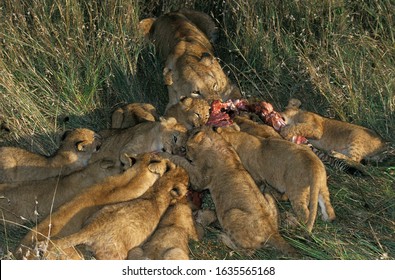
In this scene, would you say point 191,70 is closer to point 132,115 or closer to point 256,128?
point 132,115

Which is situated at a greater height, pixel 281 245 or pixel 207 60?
pixel 281 245

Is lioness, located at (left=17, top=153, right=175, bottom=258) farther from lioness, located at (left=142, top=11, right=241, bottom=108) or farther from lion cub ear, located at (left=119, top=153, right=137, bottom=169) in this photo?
lioness, located at (left=142, top=11, right=241, bottom=108)

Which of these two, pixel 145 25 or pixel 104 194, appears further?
pixel 145 25

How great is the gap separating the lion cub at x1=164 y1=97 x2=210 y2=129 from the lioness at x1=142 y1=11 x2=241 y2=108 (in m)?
0.48

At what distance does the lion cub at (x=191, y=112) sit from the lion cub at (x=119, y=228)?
55.2 inches

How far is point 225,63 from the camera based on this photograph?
8859mm

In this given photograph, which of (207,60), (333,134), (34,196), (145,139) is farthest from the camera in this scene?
(207,60)

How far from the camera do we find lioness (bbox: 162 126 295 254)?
19.3 ft

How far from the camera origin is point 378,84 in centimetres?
797

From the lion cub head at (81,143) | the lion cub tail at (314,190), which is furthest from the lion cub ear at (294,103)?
the lion cub head at (81,143)

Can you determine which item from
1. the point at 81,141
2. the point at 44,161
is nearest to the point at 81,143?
the point at 81,141

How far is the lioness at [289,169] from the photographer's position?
20.4ft

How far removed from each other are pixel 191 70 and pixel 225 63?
0.67m

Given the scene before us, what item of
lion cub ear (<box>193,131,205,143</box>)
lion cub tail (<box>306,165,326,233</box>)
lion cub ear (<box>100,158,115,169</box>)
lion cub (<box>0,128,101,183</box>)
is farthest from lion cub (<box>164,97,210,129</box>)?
lion cub tail (<box>306,165,326,233</box>)
